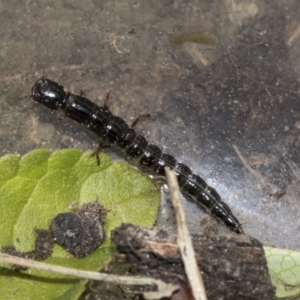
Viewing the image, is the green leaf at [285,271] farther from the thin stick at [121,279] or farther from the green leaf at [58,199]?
the thin stick at [121,279]

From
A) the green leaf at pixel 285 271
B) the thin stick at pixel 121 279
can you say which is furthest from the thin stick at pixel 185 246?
the green leaf at pixel 285 271

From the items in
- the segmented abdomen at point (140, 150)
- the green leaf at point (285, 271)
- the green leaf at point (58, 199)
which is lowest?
the green leaf at point (285, 271)

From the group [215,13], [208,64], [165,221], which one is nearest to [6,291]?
[165,221]

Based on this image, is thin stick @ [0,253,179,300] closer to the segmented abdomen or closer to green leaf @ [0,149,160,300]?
green leaf @ [0,149,160,300]

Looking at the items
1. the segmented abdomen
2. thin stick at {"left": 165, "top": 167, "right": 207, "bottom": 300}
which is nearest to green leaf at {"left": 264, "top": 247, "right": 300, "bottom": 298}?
the segmented abdomen

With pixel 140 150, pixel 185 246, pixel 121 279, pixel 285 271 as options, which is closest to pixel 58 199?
pixel 140 150

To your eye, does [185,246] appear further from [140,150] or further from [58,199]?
[140,150]
